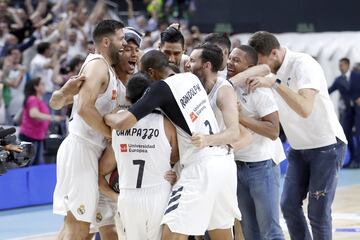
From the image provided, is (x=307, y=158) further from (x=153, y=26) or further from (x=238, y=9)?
(x=238, y=9)

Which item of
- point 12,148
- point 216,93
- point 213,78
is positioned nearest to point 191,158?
point 216,93

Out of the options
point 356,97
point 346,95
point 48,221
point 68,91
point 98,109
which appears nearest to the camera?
point 68,91

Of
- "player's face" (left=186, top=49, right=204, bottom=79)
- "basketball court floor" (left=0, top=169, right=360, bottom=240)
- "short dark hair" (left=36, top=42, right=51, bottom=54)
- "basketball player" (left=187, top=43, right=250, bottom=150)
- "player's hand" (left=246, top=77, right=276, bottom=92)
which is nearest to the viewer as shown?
"basketball player" (left=187, top=43, right=250, bottom=150)

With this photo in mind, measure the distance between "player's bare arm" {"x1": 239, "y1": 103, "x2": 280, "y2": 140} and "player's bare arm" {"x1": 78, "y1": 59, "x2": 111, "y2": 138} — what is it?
114cm

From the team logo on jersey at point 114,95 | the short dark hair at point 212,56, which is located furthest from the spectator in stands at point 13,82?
the short dark hair at point 212,56

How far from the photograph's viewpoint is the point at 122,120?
6324 mm

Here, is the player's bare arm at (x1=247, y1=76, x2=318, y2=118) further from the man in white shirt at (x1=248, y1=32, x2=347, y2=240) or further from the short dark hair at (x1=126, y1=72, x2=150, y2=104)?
the short dark hair at (x1=126, y1=72, x2=150, y2=104)

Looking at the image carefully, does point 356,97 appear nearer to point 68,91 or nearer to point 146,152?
point 68,91

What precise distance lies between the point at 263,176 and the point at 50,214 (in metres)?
5.48

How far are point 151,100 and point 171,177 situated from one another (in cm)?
59

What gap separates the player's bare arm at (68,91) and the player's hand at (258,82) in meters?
1.28

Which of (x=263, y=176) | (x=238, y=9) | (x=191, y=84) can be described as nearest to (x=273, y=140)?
(x=263, y=176)

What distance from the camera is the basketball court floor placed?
34.8ft

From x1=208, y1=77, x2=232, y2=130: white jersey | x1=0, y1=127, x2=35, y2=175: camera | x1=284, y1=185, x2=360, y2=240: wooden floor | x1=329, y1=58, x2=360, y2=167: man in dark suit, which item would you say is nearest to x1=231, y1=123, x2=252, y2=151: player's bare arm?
x1=208, y1=77, x2=232, y2=130: white jersey
